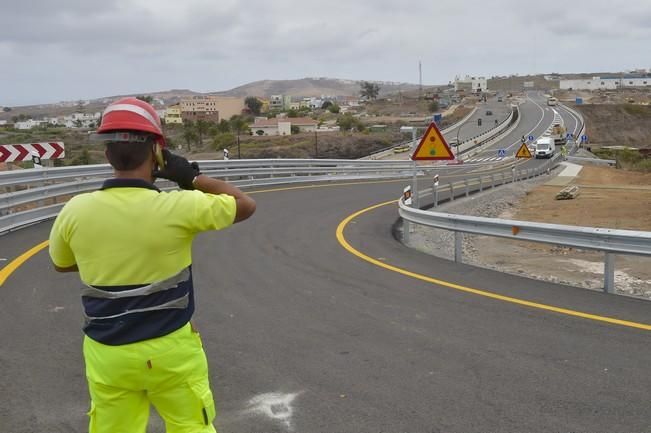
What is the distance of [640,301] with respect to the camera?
7.16m

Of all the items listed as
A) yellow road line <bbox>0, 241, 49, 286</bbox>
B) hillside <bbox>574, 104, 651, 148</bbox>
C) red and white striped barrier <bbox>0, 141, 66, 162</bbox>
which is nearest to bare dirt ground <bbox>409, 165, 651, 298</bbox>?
yellow road line <bbox>0, 241, 49, 286</bbox>

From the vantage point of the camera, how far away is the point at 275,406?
438 centimetres

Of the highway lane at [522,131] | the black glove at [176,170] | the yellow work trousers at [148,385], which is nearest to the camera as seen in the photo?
the yellow work trousers at [148,385]

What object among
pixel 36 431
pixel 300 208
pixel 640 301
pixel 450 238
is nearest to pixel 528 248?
pixel 450 238

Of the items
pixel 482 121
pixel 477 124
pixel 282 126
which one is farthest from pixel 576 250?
pixel 282 126

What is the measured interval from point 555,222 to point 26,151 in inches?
661

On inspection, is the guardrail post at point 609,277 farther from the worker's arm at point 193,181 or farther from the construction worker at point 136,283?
the construction worker at point 136,283

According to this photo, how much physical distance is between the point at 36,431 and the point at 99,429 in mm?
1891

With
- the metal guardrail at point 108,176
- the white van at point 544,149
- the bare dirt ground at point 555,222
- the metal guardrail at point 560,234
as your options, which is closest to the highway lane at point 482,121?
the white van at point 544,149

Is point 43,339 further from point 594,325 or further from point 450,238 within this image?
point 450,238

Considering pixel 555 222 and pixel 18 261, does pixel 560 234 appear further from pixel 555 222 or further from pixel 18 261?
pixel 555 222

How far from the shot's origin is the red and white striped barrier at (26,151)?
16.0 metres

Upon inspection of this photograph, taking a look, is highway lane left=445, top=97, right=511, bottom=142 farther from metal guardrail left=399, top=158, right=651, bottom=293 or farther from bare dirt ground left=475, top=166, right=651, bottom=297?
metal guardrail left=399, top=158, right=651, bottom=293

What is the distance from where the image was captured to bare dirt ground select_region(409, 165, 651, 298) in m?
12.1
